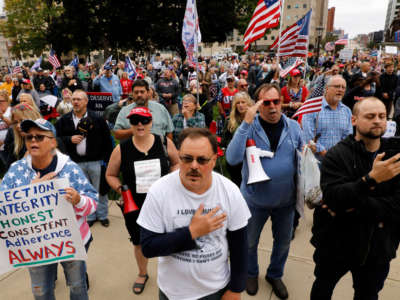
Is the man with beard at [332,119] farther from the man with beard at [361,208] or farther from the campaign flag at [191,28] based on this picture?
the campaign flag at [191,28]

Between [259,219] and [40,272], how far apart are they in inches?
76.5

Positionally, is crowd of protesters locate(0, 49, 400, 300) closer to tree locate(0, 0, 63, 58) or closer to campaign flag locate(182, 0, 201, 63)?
campaign flag locate(182, 0, 201, 63)

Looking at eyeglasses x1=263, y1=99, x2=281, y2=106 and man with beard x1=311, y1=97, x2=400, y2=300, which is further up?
eyeglasses x1=263, y1=99, x2=281, y2=106

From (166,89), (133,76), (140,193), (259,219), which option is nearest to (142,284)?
(140,193)

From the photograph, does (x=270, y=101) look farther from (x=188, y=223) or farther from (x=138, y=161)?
(x=188, y=223)

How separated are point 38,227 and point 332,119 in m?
3.29

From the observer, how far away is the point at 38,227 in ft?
7.06

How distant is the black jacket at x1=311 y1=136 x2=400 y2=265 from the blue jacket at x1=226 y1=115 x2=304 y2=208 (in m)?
0.52

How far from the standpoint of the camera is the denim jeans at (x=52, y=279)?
7.43ft

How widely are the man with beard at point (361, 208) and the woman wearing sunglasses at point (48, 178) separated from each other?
1.84 meters

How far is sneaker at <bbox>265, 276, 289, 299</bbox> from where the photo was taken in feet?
9.75

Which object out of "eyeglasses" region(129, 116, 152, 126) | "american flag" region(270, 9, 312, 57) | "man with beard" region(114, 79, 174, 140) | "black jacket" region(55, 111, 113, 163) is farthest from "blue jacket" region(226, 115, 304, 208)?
"american flag" region(270, 9, 312, 57)

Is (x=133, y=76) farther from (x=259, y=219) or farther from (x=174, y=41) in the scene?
(x=174, y=41)

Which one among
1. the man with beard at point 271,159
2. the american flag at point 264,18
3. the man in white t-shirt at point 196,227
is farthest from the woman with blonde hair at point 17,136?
the american flag at point 264,18
